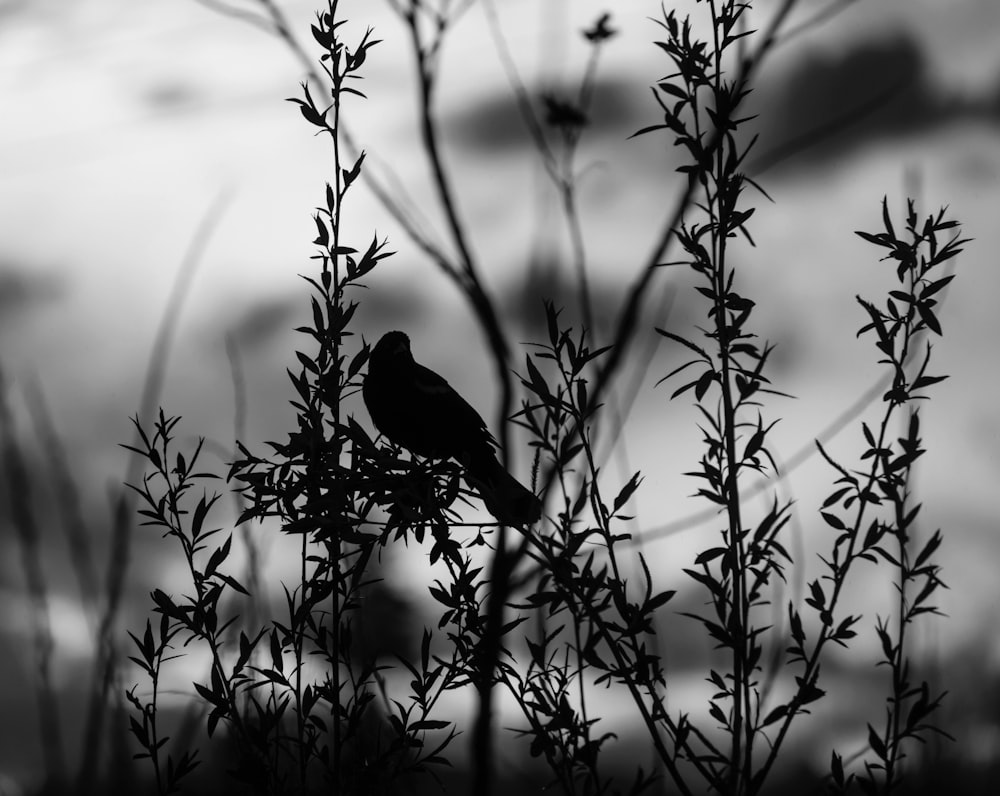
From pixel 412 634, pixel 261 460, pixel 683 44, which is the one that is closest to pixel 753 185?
pixel 683 44

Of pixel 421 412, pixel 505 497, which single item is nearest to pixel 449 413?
pixel 421 412

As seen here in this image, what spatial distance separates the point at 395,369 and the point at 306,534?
1.81 metres

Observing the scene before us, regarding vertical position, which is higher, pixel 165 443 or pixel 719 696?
pixel 165 443

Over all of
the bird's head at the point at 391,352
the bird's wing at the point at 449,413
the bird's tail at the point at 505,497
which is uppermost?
the bird's head at the point at 391,352

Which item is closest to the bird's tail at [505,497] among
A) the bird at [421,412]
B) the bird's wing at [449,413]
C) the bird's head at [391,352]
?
the bird at [421,412]

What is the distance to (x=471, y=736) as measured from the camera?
7090mm

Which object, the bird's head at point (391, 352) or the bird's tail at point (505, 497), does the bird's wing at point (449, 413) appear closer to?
the bird's head at point (391, 352)

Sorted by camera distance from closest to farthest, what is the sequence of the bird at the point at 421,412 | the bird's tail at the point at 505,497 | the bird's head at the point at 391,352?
the bird's tail at the point at 505,497 < the bird at the point at 421,412 < the bird's head at the point at 391,352

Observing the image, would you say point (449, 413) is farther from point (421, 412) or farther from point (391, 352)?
point (391, 352)

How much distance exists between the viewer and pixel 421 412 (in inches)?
186

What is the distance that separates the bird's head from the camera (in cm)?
498

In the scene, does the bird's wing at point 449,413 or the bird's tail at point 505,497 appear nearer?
the bird's tail at point 505,497

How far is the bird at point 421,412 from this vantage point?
437cm

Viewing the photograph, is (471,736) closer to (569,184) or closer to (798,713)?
(569,184)
